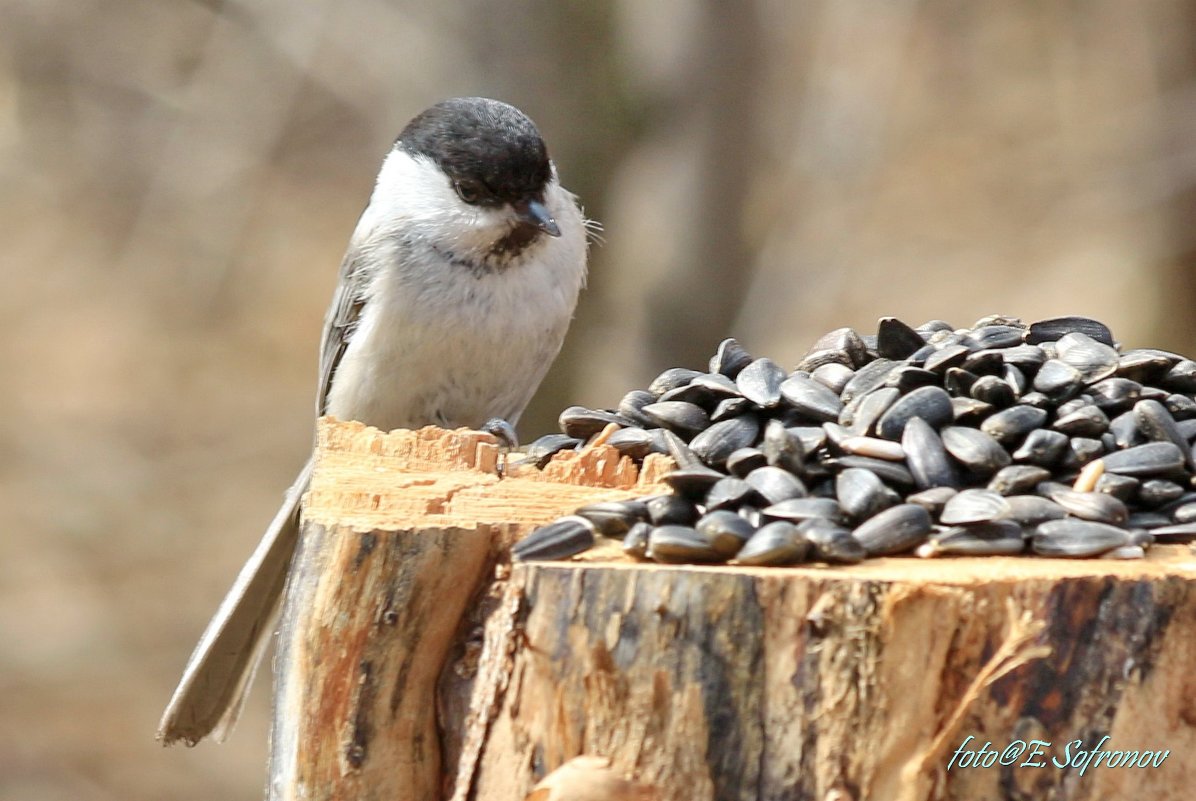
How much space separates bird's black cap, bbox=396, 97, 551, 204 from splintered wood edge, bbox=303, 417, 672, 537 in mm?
868

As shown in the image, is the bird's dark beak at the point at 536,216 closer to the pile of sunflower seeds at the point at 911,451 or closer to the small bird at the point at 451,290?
the small bird at the point at 451,290

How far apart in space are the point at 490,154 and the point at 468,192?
0.32 ft

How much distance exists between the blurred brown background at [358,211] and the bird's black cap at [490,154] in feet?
4.27

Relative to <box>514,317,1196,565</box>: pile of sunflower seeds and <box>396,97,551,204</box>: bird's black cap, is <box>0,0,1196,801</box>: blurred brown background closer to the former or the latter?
<box>396,97,551,204</box>: bird's black cap

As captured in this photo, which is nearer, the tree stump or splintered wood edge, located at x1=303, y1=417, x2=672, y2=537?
the tree stump

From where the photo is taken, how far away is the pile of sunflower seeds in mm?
1692

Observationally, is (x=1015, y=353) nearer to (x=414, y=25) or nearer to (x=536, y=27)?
(x=536, y=27)

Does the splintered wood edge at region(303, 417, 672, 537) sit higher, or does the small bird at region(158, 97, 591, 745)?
the small bird at region(158, 97, 591, 745)

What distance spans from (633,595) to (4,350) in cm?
608

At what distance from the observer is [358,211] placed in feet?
22.4

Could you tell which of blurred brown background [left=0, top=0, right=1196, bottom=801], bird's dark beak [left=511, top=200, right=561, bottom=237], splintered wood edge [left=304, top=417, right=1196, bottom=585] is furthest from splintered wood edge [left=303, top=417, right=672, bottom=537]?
blurred brown background [left=0, top=0, right=1196, bottom=801]

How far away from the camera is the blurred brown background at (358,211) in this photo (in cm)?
449

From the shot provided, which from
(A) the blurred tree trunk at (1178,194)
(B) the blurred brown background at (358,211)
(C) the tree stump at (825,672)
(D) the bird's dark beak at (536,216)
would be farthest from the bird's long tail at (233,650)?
(A) the blurred tree trunk at (1178,194)

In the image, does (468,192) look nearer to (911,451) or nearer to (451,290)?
(451,290)
